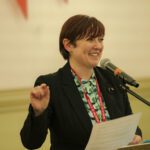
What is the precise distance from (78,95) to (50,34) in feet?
3.10

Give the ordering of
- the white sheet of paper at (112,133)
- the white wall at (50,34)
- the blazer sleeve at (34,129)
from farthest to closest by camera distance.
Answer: the white wall at (50,34), the blazer sleeve at (34,129), the white sheet of paper at (112,133)

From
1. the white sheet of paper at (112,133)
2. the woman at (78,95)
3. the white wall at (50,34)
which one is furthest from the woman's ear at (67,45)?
the white wall at (50,34)

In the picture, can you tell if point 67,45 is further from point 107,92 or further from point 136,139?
point 136,139

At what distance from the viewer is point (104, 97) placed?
1.65 m

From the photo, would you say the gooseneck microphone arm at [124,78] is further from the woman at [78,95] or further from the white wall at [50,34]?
the white wall at [50,34]

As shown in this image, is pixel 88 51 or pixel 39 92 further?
pixel 88 51

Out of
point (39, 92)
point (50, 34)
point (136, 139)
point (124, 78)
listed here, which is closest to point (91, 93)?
point (124, 78)

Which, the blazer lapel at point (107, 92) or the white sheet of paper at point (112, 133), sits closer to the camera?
the white sheet of paper at point (112, 133)

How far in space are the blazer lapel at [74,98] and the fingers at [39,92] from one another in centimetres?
26

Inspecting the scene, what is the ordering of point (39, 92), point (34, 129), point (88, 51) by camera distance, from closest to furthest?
point (39, 92), point (34, 129), point (88, 51)

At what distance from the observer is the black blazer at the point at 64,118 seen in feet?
4.69

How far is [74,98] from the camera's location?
61.7 inches

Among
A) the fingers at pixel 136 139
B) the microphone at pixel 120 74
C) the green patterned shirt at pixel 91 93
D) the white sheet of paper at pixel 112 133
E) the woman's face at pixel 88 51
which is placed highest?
the woman's face at pixel 88 51

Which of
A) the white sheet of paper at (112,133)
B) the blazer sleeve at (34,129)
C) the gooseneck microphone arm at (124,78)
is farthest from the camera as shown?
the gooseneck microphone arm at (124,78)
